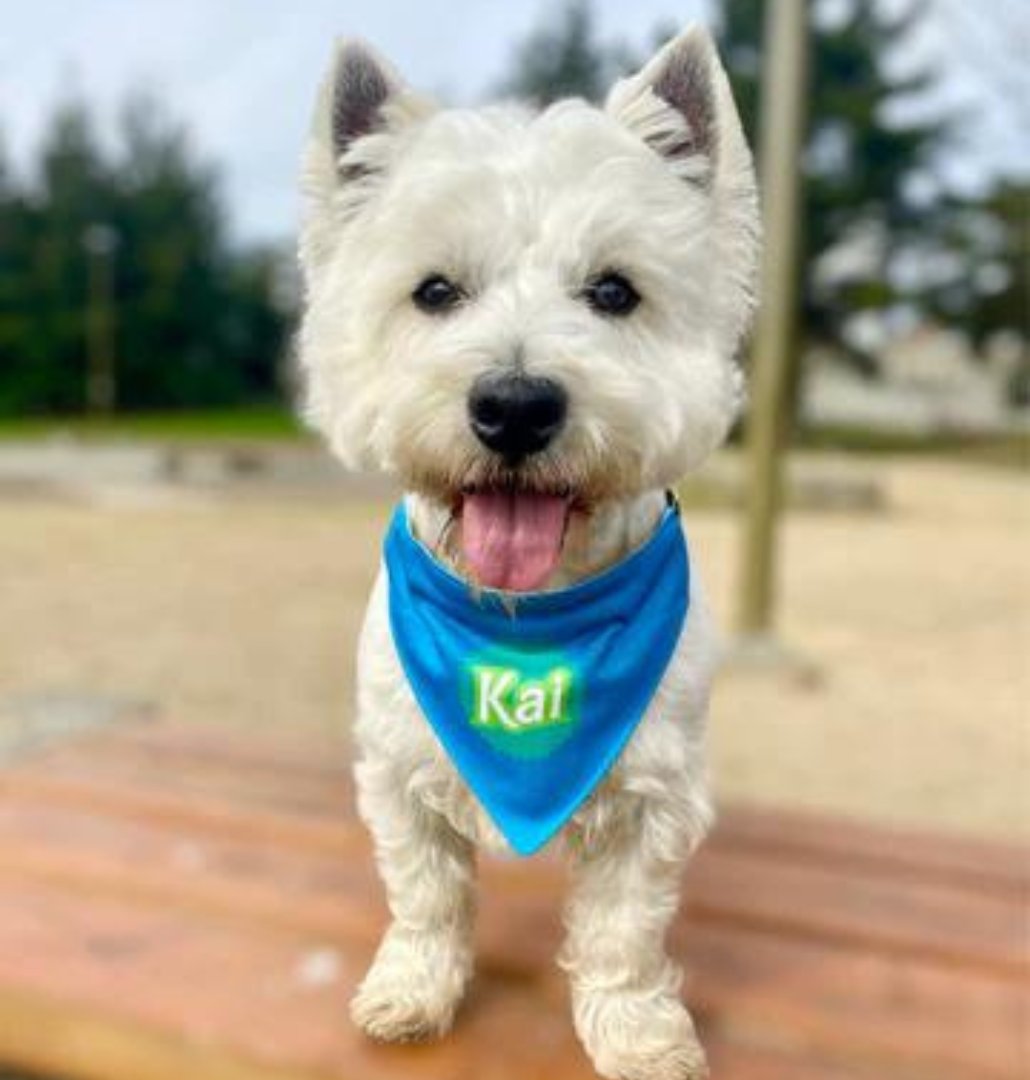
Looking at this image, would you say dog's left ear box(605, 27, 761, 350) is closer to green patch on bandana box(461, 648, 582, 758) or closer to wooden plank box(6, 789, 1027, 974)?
green patch on bandana box(461, 648, 582, 758)

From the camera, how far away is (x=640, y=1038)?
1841mm

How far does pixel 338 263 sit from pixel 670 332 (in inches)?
15.2

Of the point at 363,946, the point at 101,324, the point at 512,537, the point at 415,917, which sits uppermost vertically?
the point at 512,537

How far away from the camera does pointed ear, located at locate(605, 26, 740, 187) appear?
1.48 m

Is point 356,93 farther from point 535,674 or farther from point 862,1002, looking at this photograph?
point 862,1002

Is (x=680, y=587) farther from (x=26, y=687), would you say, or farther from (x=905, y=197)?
(x=905, y=197)

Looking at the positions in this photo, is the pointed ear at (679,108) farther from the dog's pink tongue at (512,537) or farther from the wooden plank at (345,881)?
the wooden plank at (345,881)

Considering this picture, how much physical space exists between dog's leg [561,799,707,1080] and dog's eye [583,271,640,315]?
2.11ft

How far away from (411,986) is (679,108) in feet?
4.01

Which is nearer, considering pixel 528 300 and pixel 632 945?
pixel 528 300

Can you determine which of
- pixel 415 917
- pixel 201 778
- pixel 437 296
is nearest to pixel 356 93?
pixel 437 296

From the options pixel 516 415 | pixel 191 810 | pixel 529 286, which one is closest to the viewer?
pixel 516 415

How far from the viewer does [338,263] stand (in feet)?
5.15

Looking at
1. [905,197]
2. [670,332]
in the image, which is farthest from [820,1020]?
[905,197]
